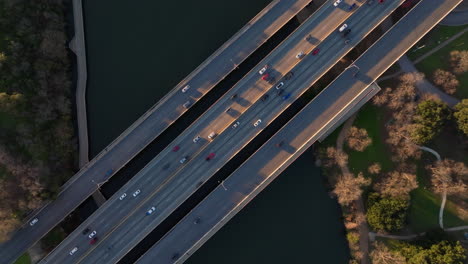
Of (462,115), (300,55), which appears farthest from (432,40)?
(300,55)

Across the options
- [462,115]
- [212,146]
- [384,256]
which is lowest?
[384,256]

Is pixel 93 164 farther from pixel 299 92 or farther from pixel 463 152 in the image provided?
pixel 463 152

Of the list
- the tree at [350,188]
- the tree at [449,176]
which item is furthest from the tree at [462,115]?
the tree at [350,188]

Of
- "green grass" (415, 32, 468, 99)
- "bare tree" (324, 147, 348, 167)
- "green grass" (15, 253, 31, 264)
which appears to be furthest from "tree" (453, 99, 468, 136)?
"green grass" (15, 253, 31, 264)

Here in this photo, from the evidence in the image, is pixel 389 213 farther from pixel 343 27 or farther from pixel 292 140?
pixel 343 27

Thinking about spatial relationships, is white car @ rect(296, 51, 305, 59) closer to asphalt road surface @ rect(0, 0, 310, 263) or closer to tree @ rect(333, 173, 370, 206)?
asphalt road surface @ rect(0, 0, 310, 263)

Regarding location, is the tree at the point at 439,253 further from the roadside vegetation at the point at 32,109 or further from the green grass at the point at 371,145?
the roadside vegetation at the point at 32,109
